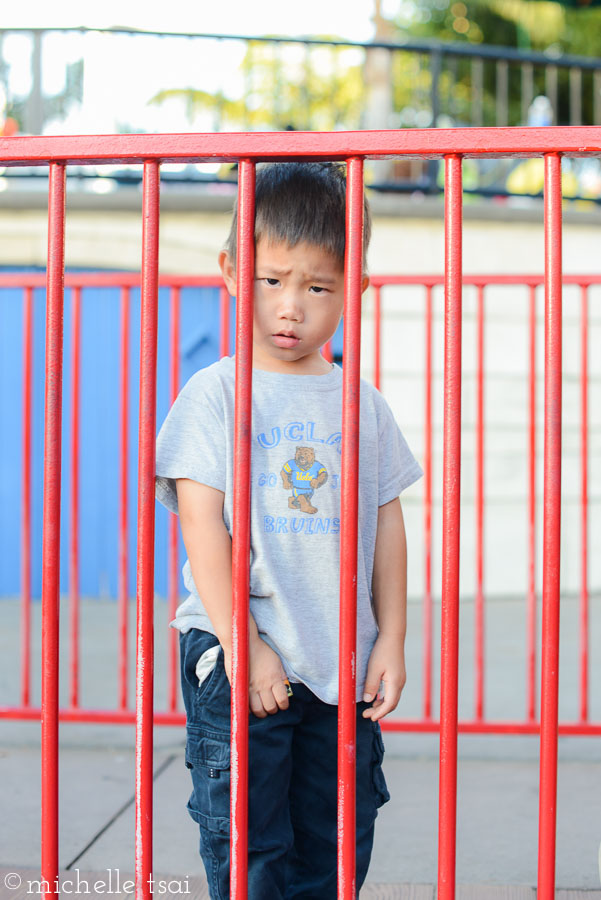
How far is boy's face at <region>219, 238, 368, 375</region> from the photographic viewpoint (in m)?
1.41

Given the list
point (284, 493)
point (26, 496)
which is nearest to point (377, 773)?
point (284, 493)

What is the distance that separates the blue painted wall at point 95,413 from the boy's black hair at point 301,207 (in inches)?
158

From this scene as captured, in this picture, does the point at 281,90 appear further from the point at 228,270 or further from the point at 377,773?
the point at 377,773

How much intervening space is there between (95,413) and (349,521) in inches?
180

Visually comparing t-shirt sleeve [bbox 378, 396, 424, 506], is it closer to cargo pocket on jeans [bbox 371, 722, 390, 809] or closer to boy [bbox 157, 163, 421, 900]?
boy [bbox 157, 163, 421, 900]

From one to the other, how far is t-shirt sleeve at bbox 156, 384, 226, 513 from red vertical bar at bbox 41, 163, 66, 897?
17cm

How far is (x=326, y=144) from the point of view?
127cm

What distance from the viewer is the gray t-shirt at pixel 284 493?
55.9 inches

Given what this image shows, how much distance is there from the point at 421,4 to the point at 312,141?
1975 cm

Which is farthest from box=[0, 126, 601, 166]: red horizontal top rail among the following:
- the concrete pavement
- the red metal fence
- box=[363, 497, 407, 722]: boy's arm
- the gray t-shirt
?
the concrete pavement

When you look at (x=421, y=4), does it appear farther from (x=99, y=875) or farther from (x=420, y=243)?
(x=99, y=875)

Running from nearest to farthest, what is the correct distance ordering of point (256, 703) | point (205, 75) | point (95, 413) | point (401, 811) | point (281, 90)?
1. point (256, 703)
2. point (401, 811)
3. point (95, 413)
4. point (205, 75)
5. point (281, 90)

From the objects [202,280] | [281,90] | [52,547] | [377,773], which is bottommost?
[377,773]

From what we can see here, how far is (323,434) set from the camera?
1.46 metres
